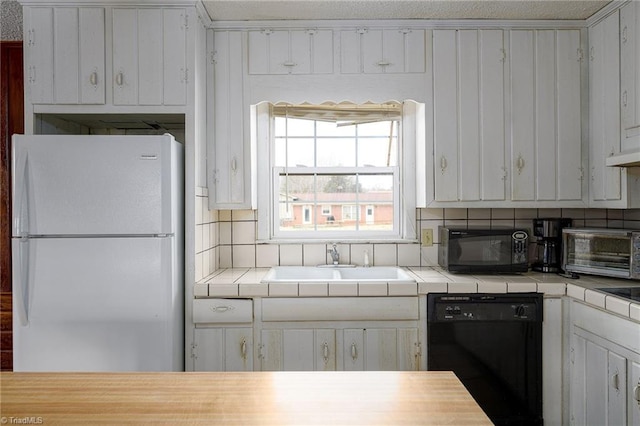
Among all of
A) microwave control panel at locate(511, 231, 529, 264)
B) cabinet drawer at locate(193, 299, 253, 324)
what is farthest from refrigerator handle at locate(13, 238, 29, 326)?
microwave control panel at locate(511, 231, 529, 264)

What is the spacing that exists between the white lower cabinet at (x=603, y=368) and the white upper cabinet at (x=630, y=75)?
950 mm

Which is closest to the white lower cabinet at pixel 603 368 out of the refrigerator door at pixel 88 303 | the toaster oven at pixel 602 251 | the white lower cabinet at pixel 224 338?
the toaster oven at pixel 602 251

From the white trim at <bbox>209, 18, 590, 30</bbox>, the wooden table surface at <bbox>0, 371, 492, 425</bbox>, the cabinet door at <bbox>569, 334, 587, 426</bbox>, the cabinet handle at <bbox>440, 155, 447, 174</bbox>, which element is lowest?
the cabinet door at <bbox>569, 334, 587, 426</bbox>

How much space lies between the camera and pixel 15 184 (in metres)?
1.89

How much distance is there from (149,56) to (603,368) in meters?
2.77

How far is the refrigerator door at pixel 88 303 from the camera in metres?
1.91

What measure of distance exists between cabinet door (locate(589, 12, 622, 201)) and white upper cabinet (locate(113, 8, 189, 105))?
2348 millimetres

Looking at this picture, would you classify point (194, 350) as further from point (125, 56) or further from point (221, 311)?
point (125, 56)

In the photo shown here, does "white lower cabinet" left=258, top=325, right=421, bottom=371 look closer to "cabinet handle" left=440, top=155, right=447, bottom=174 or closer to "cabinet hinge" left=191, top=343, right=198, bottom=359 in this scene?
"cabinet hinge" left=191, top=343, right=198, bottom=359

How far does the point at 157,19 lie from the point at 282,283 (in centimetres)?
158

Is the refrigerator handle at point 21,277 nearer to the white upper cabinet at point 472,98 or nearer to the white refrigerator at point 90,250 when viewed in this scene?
the white refrigerator at point 90,250

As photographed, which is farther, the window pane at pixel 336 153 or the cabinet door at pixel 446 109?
the window pane at pixel 336 153

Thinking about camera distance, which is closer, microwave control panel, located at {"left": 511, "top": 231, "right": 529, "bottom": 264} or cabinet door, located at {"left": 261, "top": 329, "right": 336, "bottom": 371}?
cabinet door, located at {"left": 261, "top": 329, "right": 336, "bottom": 371}

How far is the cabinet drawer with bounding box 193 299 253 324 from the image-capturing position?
212 cm
